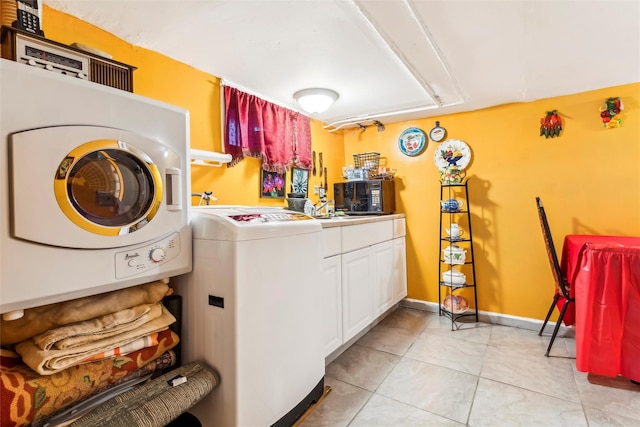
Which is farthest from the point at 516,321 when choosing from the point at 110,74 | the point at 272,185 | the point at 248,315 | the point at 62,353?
the point at 110,74

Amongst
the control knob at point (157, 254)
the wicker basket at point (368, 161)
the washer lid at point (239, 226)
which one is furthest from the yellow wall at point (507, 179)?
the control knob at point (157, 254)

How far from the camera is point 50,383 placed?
886mm

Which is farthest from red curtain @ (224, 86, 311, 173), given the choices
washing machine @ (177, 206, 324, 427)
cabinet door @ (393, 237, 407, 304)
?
cabinet door @ (393, 237, 407, 304)

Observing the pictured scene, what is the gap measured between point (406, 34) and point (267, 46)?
778 millimetres

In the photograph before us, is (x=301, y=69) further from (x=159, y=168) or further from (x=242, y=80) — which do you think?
(x=159, y=168)

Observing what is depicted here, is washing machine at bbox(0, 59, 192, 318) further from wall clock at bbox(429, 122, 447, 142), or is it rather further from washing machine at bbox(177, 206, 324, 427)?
wall clock at bbox(429, 122, 447, 142)

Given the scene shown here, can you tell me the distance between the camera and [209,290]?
122cm

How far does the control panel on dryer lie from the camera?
1.00 metres

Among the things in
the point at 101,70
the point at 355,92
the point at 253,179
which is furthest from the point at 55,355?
the point at 355,92

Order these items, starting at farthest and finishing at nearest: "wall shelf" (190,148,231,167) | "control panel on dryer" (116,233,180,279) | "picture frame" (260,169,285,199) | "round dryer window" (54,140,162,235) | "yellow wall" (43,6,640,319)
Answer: "picture frame" (260,169,285,199), "yellow wall" (43,6,640,319), "wall shelf" (190,148,231,167), "control panel on dryer" (116,233,180,279), "round dryer window" (54,140,162,235)

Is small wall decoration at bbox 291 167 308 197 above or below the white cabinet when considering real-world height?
above

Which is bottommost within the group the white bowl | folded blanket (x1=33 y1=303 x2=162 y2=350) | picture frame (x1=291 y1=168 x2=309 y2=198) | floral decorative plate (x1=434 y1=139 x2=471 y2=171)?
the white bowl

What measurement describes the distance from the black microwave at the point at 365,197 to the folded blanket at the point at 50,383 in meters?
2.27

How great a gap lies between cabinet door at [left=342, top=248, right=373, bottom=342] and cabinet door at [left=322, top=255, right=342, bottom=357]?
0.05m
